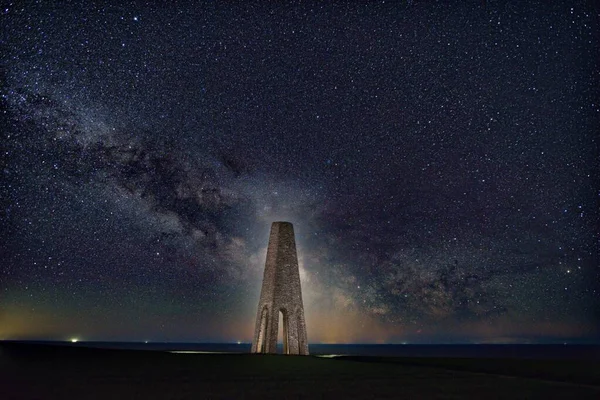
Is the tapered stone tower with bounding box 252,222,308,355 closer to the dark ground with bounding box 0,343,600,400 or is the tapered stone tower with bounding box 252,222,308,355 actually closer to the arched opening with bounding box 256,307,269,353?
the arched opening with bounding box 256,307,269,353

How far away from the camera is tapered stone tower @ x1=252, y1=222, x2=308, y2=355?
2204 centimetres

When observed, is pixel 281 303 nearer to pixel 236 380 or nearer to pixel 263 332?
Answer: pixel 263 332

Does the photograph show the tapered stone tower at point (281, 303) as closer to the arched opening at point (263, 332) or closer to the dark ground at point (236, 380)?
the arched opening at point (263, 332)

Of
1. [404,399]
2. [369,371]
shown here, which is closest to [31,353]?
[369,371]

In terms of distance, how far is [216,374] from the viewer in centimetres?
1209

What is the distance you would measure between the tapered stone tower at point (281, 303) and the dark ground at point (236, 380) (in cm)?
578

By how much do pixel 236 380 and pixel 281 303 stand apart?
1109 cm

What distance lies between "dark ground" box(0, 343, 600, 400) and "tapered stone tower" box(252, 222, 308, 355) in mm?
5777

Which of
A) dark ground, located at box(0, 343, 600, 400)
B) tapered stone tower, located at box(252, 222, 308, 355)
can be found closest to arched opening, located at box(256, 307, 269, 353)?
tapered stone tower, located at box(252, 222, 308, 355)

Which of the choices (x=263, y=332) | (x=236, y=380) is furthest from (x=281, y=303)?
(x=236, y=380)

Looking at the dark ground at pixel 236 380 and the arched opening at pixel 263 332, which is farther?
the arched opening at pixel 263 332

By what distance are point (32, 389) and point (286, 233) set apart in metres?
15.0

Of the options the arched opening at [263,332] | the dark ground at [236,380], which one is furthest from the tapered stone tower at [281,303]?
the dark ground at [236,380]

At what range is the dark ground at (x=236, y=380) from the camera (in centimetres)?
935
